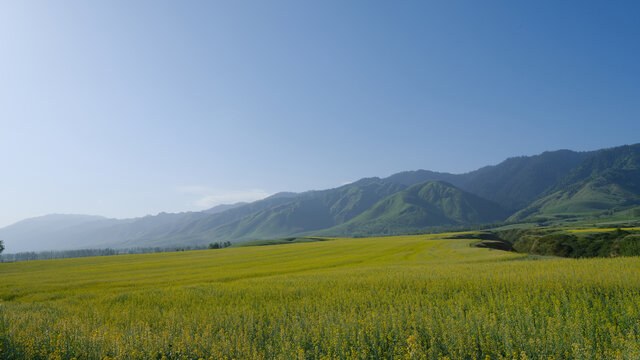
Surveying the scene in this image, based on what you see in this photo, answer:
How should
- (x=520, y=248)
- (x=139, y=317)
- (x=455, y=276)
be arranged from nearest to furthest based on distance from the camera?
A: (x=139, y=317) < (x=455, y=276) < (x=520, y=248)

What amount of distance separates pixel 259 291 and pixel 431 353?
1362 cm

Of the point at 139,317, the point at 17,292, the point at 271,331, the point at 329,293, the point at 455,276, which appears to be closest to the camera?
the point at 271,331

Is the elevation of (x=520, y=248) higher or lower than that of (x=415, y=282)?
lower

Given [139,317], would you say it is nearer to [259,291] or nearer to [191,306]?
[191,306]

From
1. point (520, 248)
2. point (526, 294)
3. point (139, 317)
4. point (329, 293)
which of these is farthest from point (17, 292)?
point (520, 248)

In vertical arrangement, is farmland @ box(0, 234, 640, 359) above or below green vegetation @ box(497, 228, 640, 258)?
above

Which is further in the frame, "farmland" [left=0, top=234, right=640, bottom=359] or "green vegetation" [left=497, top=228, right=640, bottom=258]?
"green vegetation" [left=497, top=228, right=640, bottom=258]

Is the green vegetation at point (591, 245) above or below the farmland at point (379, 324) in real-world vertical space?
below

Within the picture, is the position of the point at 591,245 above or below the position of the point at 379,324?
below

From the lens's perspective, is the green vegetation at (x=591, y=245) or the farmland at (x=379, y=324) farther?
the green vegetation at (x=591, y=245)

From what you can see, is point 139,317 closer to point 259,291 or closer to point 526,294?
point 259,291

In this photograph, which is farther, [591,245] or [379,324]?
[591,245]

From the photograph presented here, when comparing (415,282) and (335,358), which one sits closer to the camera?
(335,358)

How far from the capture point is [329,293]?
17.2m
